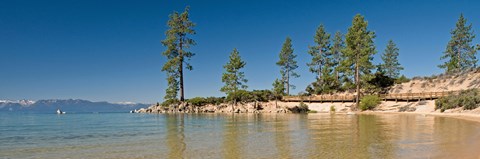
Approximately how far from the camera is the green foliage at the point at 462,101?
35500 millimetres

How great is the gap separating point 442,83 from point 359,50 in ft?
52.9

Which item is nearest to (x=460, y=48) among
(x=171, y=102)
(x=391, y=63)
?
(x=391, y=63)

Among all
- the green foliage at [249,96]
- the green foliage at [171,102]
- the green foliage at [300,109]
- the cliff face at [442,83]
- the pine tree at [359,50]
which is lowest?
the green foliage at [300,109]

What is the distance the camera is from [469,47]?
7294 cm

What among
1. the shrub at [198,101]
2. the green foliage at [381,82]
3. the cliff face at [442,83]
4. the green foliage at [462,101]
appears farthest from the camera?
the shrub at [198,101]

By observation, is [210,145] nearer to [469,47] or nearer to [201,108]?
[201,108]

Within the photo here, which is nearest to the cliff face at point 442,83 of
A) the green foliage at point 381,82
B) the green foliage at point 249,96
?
the green foliage at point 381,82

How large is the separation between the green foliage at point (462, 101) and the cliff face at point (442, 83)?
42.0 ft

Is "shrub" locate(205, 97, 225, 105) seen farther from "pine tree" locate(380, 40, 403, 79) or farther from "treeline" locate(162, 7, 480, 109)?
"pine tree" locate(380, 40, 403, 79)

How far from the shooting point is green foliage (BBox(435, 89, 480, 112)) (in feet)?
116

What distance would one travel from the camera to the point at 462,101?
37.9 meters

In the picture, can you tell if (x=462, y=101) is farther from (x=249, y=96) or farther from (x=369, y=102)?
(x=249, y=96)

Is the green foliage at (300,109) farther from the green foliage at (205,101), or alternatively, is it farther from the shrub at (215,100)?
the green foliage at (205,101)

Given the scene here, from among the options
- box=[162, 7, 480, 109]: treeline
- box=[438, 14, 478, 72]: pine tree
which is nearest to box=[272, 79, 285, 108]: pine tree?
box=[162, 7, 480, 109]: treeline
